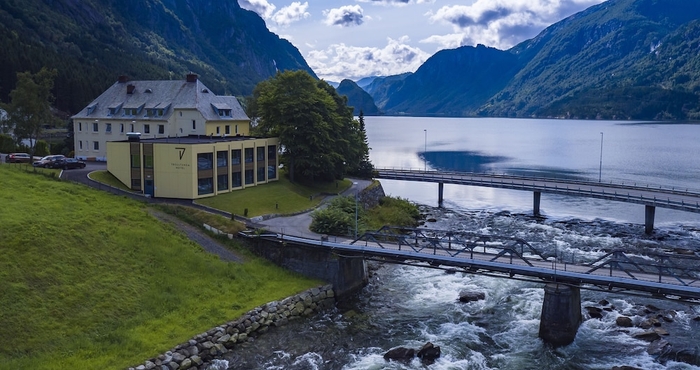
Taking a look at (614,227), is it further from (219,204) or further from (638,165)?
(638,165)

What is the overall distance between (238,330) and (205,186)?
27993mm

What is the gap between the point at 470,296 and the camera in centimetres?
4972

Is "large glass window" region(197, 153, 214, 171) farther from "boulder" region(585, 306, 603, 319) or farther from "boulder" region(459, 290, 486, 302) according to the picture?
"boulder" region(585, 306, 603, 319)

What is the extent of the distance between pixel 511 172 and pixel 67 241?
122 meters

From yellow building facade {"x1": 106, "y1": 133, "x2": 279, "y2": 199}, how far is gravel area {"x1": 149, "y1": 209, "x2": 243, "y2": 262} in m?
6.39

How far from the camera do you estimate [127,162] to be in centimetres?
6688

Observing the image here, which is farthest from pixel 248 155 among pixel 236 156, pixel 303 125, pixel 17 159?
pixel 17 159

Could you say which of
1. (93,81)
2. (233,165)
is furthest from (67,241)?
(93,81)

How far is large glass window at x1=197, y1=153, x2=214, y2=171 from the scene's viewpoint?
6531 cm

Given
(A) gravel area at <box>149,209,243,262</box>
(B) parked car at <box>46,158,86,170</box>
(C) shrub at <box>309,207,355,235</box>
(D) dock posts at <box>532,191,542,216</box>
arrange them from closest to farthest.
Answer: (A) gravel area at <box>149,209,243,262</box> < (C) shrub at <box>309,207,355,235</box> < (B) parked car at <box>46,158,86,170</box> < (D) dock posts at <box>532,191,542,216</box>

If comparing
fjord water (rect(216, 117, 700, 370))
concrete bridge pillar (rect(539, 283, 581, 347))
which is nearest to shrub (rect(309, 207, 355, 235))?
fjord water (rect(216, 117, 700, 370))

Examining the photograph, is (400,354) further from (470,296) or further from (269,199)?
(269,199)

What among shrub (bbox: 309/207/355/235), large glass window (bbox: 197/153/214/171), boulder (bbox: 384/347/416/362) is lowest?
boulder (bbox: 384/347/416/362)

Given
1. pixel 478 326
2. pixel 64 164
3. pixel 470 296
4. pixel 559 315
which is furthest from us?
pixel 64 164
